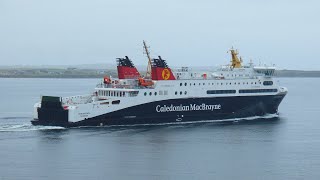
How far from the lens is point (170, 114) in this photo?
48.9 meters

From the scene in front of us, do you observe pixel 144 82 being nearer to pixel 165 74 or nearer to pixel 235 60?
pixel 165 74

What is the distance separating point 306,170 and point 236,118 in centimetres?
2093

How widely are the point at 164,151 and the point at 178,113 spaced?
12.3 m

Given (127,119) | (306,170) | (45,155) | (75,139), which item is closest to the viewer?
(306,170)

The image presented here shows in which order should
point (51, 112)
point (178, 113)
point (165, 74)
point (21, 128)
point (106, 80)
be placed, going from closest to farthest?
point (51, 112), point (21, 128), point (178, 113), point (165, 74), point (106, 80)

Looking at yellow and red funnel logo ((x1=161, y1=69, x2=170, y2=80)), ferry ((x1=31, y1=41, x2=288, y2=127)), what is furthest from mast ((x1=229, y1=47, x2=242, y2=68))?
yellow and red funnel logo ((x1=161, y1=69, x2=170, y2=80))

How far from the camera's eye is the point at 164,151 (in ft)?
122

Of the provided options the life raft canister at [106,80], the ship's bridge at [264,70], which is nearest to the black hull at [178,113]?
the ship's bridge at [264,70]

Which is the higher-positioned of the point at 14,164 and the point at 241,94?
the point at 241,94

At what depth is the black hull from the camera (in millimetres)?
46031

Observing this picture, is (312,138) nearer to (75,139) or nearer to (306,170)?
(306,170)

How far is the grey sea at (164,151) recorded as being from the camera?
102 feet

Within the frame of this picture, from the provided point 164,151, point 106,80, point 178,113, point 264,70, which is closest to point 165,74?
point 178,113

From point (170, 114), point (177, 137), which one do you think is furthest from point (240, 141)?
point (170, 114)
